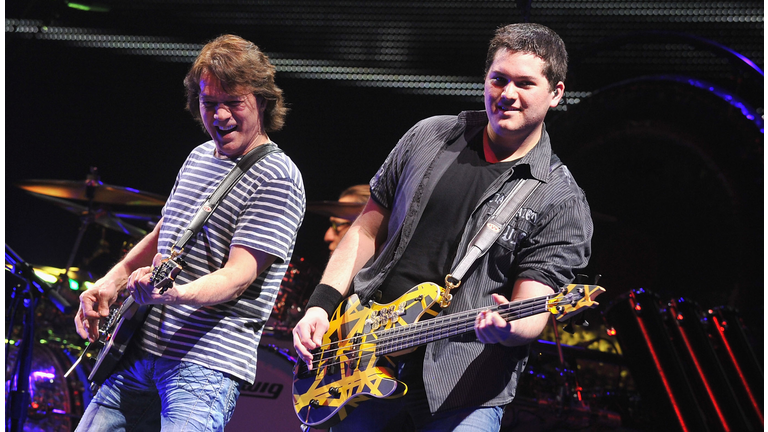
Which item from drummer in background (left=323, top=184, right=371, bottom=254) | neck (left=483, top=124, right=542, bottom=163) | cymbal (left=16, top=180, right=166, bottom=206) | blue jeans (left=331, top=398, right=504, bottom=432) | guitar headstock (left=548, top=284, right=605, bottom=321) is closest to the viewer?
guitar headstock (left=548, top=284, right=605, bottom=321)

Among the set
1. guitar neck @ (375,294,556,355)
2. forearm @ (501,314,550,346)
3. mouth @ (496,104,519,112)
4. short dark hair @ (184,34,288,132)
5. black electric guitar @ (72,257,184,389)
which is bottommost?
forearm @ (501,314,550,346)

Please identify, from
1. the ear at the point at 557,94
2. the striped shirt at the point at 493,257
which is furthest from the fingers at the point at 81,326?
the ear at the point at 557,94

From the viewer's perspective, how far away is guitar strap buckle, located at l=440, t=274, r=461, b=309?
2023 millimetres

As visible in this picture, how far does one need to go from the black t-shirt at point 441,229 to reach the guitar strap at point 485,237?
0.33 feet

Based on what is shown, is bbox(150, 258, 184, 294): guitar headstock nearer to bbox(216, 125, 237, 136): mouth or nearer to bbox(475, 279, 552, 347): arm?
bbox(216, 125, 237, 136): mouth

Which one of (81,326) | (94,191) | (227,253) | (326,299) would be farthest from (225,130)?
(94,191)

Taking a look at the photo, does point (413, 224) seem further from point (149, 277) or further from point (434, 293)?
point (149, 277)

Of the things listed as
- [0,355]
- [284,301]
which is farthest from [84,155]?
[0,355]

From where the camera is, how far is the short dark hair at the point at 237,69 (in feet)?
8.00

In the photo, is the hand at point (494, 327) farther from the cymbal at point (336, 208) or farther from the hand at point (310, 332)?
the cymbal at point (336, 208)

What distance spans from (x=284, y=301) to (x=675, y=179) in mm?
2992

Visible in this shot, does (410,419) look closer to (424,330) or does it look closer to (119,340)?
(424,330)

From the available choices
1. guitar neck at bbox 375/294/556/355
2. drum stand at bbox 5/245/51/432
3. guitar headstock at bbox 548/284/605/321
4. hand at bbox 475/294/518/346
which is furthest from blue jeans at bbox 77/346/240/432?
drum stand at bbox 5/245/51/432

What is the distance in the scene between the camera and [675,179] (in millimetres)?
4863
